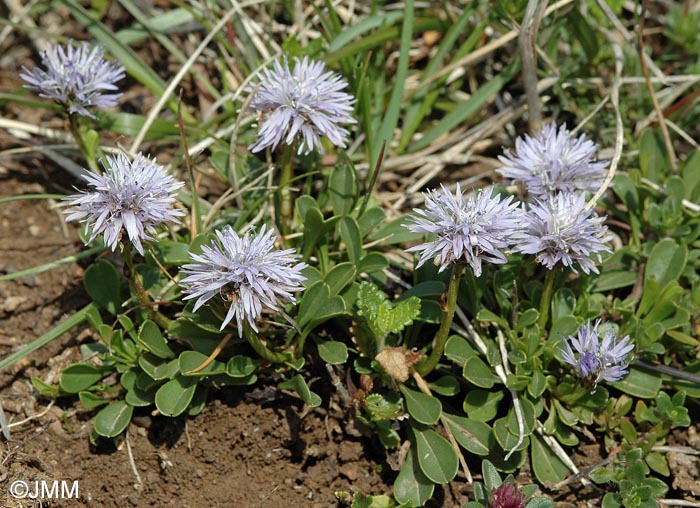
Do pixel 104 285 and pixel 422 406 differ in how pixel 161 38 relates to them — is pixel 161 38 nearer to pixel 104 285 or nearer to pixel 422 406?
pixel 104 285

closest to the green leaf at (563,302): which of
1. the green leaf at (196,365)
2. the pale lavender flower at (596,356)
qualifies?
the pale lavender flower at (596,356)

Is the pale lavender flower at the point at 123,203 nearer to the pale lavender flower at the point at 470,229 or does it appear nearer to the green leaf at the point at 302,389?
the green leaf at the point at 302,389

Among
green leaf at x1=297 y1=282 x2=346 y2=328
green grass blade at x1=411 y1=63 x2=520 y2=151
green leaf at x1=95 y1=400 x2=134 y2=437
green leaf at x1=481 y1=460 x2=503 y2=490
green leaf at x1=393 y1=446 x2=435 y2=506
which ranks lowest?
green leaf at x1=393 y1=446 x2=435 y2=506

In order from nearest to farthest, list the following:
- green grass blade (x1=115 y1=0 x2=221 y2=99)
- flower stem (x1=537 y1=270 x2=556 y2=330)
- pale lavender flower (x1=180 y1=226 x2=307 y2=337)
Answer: pale lavender flower (x1=180 y1=226 x2=307 y2=337)
flower stem (x1=537 y1=270 x2=556 y2=330)
green grass blade (x1=115 y1=0 x2=221 y2=99)

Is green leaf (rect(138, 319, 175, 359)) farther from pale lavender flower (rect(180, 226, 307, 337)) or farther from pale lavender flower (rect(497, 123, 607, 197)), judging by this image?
pale lavender flower (rect(497, 123, 607, 197))

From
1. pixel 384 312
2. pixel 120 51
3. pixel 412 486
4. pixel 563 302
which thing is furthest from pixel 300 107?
pixel 412 486

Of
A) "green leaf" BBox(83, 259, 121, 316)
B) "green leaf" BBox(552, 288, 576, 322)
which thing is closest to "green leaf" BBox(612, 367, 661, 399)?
"green leaf" BBox(552, 288, 576, 322)

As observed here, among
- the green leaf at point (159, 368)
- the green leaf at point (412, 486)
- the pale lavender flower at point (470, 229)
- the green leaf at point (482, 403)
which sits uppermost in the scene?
the pale lavender flower at point (470, 229)
